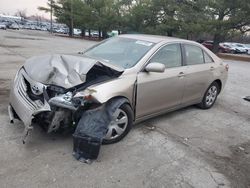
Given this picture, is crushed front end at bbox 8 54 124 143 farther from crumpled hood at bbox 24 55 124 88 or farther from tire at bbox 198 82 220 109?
tire at bbox 198 82 220 109

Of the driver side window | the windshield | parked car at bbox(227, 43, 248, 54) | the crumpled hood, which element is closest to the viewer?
the crumpled hood

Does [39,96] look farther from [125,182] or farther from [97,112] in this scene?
[125,182]

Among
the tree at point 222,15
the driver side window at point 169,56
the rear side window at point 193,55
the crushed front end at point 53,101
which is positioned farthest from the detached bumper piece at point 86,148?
the tree at point 222,15

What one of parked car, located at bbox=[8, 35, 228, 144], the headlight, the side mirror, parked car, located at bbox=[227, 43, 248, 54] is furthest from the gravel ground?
parked car, located at bbox=[227, 43, 248, 54]

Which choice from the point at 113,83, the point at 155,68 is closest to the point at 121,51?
the point at 155,68

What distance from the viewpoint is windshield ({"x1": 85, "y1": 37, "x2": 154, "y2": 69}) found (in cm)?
439

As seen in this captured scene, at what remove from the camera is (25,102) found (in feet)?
11.9

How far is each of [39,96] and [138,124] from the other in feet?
5.91

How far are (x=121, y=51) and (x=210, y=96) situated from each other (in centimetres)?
253

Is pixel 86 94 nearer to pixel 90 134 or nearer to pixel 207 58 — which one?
pixel 90 134

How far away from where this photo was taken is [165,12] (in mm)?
31125

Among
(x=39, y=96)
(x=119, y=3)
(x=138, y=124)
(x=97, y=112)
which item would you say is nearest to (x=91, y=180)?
(x=97, y=112)

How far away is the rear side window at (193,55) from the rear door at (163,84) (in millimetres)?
249

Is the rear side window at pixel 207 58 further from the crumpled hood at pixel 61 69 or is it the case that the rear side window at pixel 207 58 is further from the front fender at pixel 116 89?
the crumpled hood at pixel 61 69
